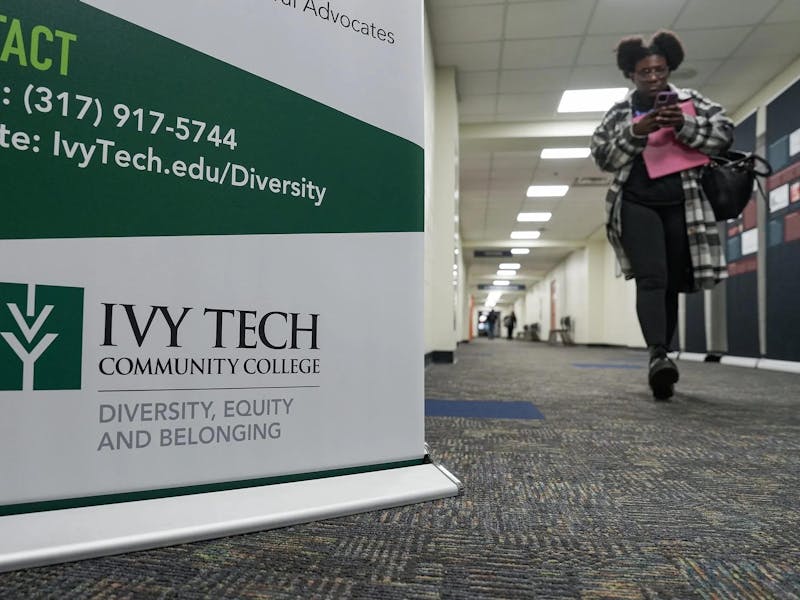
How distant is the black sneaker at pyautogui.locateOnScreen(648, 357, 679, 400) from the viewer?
1.90 m

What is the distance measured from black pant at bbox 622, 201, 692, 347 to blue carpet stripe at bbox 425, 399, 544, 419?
0.53 m

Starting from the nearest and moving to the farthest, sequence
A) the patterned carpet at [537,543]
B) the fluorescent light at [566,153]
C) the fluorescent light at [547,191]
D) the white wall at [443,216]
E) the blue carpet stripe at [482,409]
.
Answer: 1. the patterned carpet at [537,543]
2. the blue carpet stripe at [482,409]
3. the white wall at [443,216]
4. the fluorescent light at [566,153]
5. the fluorescent light at [547,191]

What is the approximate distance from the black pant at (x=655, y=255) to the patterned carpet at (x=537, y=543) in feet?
A: 2.54

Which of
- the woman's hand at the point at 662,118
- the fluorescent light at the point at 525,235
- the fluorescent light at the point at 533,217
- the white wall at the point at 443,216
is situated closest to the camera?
the woman's hand at the point at 662,118

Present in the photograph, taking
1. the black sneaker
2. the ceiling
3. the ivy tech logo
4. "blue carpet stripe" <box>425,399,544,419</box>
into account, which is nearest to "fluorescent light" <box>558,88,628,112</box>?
the ceiling

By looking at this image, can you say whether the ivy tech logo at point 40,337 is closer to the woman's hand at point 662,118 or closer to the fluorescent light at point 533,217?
the woman's hand at point 662,118

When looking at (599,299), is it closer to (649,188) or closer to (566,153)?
(566,153)

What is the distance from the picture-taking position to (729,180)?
1.89m

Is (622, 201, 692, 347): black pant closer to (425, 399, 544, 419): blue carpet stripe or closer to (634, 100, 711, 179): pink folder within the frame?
(634, 100, 711, 179): pink folder

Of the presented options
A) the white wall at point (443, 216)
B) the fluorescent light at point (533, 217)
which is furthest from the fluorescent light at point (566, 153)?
the fluorescent light at point (533, 217)

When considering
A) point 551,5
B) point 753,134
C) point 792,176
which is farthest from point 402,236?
point 753,134

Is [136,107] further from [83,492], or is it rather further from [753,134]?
[753,134]

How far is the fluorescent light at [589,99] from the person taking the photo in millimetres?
5371

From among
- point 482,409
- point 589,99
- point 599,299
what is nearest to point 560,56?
point 589,99
